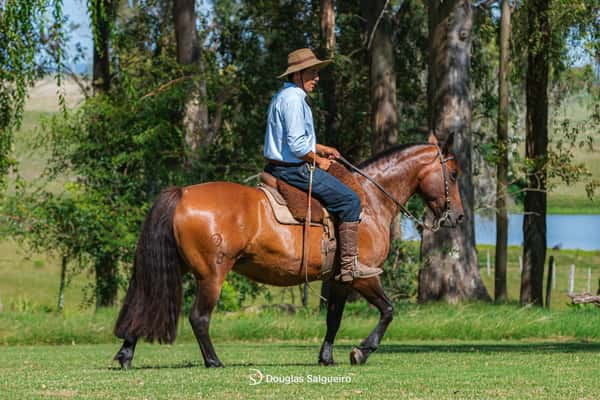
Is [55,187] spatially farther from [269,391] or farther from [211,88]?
[269,391]

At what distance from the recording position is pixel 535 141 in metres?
26.6

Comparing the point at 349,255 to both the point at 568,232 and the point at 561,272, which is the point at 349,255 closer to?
the point at 561,272

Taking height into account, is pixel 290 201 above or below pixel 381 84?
below

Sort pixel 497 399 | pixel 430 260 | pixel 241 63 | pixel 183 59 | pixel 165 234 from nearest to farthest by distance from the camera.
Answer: pixel 497 399 < pixel 165 234 < pixel 430 260 < pixel 183 59 < pixel 241 63

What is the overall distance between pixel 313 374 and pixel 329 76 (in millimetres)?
19631

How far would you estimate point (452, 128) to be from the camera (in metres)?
22.4

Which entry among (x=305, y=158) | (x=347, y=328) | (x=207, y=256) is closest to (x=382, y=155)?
(x=305, y=158)

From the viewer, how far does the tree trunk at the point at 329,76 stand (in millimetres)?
28281

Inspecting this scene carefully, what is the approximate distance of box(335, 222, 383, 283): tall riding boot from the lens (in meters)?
10.9

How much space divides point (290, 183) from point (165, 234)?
1360 millimetres

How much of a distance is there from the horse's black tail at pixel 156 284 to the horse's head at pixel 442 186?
2977 mm

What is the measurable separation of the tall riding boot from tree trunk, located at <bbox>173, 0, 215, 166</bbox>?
13743mm

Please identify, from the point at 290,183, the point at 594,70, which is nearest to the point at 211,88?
the point at 594,70

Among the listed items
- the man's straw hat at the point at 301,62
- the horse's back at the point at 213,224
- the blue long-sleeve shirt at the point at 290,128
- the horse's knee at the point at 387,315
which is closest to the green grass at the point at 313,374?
the horse's knee at the point at 387,315
